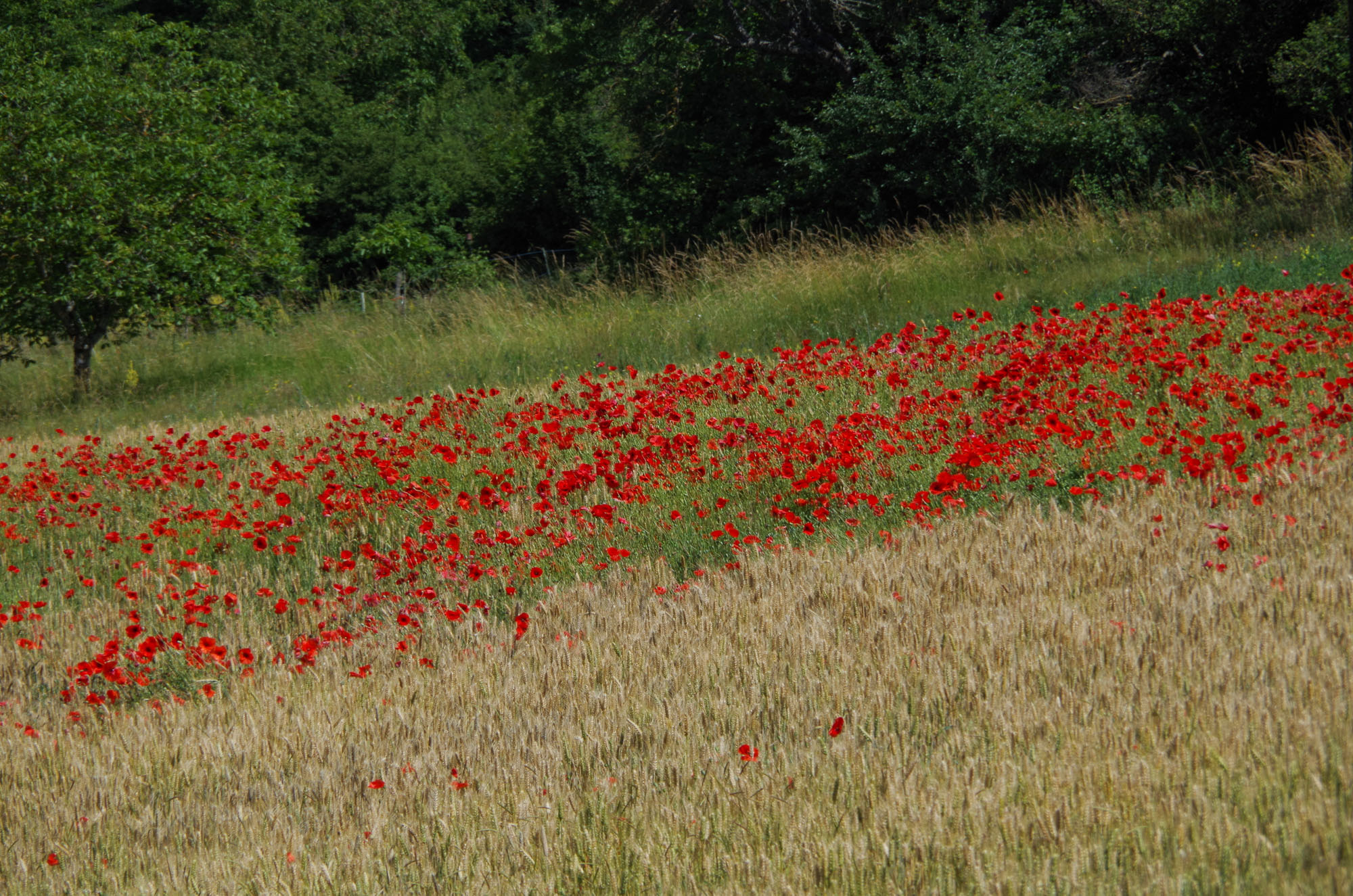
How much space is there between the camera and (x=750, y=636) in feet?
12.8

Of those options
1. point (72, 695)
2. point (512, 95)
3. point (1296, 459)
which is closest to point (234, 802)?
point (72, 695)

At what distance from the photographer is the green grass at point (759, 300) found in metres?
10.9

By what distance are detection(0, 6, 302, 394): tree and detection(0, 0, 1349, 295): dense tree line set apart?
13.8 inches

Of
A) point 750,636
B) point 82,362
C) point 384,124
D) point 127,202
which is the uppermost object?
point 127,202

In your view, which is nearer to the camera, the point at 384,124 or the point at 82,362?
the point at 82,362

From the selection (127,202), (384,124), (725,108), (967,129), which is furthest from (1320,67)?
(384,124)

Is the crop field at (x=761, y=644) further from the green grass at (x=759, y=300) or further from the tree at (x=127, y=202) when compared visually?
the tree at (x=127, y=202)

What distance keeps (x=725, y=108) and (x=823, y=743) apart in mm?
19795

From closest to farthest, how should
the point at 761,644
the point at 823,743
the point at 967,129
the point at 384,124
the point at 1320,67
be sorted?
1. the point at 823,743
2. the point at 761,644
3. the point at 1320,67
4. the point at 967,129
5. the point at 384,124

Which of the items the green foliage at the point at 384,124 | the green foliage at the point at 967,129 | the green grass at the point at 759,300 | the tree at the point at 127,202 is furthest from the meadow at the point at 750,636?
the green foliage at the point at 384,124

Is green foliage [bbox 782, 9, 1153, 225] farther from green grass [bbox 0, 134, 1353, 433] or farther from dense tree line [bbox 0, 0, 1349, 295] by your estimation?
green grass [bbox 0, 134, 1353, 433]

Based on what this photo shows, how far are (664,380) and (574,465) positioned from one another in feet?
5.51

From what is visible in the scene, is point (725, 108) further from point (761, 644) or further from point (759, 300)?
point (761, 644)

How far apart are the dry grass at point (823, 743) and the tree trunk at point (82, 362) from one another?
11930 mm
